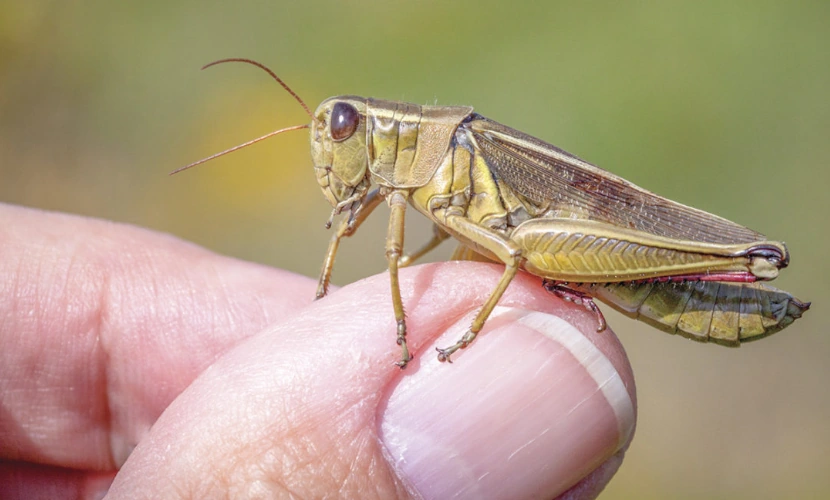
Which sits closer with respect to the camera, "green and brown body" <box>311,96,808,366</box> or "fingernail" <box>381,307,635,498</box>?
"fingernail" <box>381,307,635,498</box>

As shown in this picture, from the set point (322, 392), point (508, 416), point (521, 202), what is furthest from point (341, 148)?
point (508, 416)

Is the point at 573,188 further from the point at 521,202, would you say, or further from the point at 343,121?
the point at 343,121

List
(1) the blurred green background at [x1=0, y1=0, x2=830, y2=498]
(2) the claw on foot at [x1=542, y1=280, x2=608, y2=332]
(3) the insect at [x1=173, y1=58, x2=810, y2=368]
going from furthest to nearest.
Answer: (1) the blurred green background at [x1=0, y1=0, x2=830, y2=498] → (2) the claw on foot at [x1=542, y1=280, x2=608, y2=332] → (3) the insect at [x1=173, y1=58, x2=810, y2=368]

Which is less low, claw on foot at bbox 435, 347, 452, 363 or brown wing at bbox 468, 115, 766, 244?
brown wing at bbox 468, 115, 766, 244

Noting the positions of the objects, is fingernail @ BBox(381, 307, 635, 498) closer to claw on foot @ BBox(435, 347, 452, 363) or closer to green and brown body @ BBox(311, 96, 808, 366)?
claw on foot @ BBox(435, 347, 452, 363)

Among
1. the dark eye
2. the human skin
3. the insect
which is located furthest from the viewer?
the dark eye

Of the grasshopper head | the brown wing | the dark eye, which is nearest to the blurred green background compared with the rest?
A: the brown wing

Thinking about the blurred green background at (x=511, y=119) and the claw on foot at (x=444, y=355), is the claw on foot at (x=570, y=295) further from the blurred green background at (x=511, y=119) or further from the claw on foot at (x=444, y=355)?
the blurred green background at (x=511, y=119)
